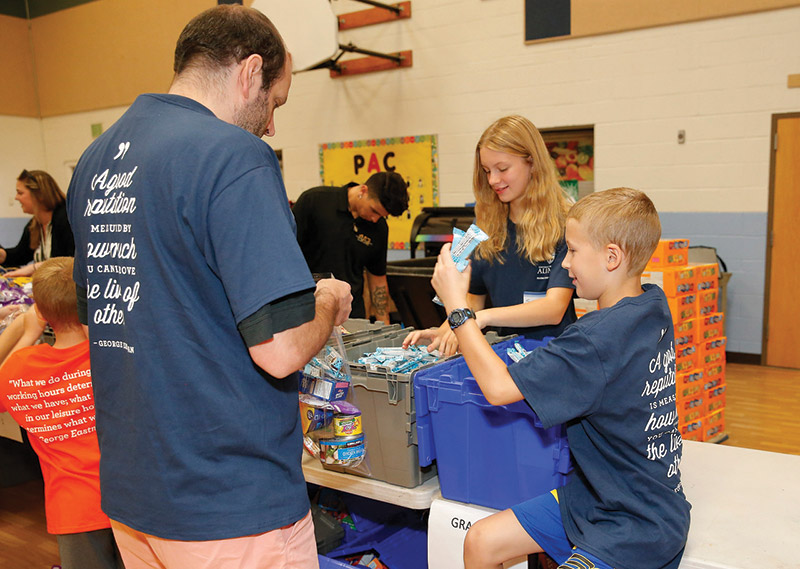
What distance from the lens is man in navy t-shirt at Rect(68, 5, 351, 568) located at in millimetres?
1063

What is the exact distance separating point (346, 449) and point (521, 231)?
101 centimetres

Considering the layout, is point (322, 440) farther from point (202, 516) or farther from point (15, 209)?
point (15, 209)

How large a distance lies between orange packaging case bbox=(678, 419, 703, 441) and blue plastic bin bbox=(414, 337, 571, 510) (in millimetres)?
2293

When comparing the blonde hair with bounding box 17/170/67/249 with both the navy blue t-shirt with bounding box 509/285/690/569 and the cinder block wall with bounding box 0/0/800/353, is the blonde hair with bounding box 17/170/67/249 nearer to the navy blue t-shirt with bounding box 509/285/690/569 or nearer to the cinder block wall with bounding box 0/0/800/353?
the navy blue t-shirt with bounding box 509/285/690/569

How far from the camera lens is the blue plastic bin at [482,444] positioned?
1.59 meters

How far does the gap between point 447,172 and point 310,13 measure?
2.27m

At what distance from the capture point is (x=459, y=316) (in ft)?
5.08

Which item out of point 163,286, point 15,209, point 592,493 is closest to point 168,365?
point 163,286

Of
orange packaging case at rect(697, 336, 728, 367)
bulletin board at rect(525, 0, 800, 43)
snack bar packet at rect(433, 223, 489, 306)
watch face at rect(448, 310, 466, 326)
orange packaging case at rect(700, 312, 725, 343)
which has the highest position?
bulletin board at rect(525, 0, 800, 43)

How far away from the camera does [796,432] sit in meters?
4.13

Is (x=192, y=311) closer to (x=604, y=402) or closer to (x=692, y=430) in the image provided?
(x=604, y=402)

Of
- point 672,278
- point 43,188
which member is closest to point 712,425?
point 672,278

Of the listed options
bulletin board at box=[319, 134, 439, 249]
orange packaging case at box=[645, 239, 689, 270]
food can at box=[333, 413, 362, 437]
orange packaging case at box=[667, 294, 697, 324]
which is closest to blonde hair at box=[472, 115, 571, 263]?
food can at box=[333, 413, 362, 437]

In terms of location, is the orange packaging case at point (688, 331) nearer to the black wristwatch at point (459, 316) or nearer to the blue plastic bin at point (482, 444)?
the blue plastic bin at point (482, 444)
